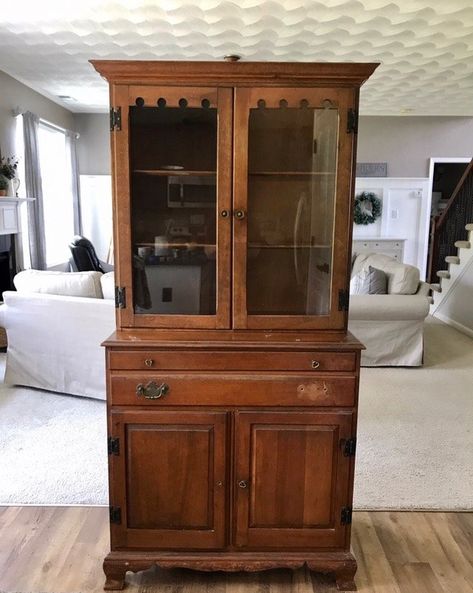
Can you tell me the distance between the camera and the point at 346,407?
68.2 inches

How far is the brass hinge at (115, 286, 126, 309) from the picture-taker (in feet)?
5.75

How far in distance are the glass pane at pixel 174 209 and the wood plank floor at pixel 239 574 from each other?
3.29 ft

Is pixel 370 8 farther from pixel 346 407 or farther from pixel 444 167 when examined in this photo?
pixel 444 167

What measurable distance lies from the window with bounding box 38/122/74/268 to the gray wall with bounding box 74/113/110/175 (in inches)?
22.1

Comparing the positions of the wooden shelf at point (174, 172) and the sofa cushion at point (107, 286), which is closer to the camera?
the wooden shelf at point (174, 172)

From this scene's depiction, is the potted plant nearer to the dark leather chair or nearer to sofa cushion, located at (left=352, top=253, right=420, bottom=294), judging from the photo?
the dark leather chair

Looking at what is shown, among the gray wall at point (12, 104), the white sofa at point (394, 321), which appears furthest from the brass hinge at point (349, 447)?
the gray wall at point (12, 104)

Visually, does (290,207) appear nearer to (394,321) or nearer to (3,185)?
(394,321)

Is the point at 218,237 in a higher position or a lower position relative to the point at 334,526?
higher

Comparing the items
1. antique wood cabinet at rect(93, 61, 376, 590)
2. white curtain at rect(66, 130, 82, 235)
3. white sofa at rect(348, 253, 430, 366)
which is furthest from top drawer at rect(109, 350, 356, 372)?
white curtain at rect(66, 130, 82, 235)

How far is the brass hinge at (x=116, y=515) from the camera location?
Result: 1.78m

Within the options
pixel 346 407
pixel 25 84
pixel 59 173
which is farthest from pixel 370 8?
pixel 59 173

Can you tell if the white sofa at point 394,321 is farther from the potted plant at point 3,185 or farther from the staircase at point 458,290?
the potted plant at point 3,185

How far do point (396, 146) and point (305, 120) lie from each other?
6895mm
